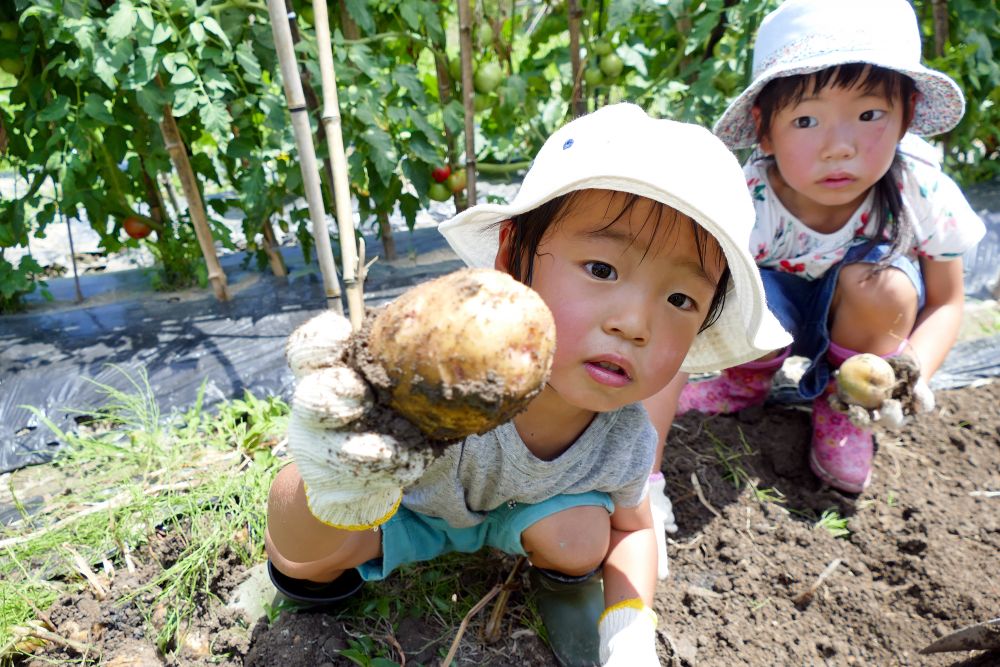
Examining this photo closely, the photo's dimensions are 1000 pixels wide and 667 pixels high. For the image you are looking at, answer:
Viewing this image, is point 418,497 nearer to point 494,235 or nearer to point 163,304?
point 494,235

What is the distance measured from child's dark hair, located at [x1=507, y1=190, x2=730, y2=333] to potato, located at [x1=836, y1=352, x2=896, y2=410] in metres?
0.64

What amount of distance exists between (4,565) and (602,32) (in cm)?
282

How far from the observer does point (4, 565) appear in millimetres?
1444

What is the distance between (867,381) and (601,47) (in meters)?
1.71

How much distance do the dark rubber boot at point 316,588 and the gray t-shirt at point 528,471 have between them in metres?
0.21

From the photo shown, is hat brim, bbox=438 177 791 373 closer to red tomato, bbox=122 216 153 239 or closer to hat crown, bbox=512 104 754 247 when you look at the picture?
hat crown, bbox=512 104 754 247

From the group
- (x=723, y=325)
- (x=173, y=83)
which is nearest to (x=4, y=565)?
(x=173, y=83)

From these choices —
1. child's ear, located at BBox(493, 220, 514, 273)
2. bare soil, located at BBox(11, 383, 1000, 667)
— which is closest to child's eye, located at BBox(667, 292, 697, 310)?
child's ear, located at BBox(493, 220, 514, 273)

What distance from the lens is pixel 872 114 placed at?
168 cm

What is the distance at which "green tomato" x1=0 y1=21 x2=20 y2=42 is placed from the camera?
2.29 m

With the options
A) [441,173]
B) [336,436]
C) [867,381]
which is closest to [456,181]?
[441,173]

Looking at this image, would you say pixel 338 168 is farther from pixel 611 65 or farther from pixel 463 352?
pixel 611 65

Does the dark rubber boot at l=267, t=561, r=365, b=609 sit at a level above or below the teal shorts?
below

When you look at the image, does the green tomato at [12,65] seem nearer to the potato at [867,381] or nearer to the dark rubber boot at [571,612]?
the dark rubber boot at [571,612]
